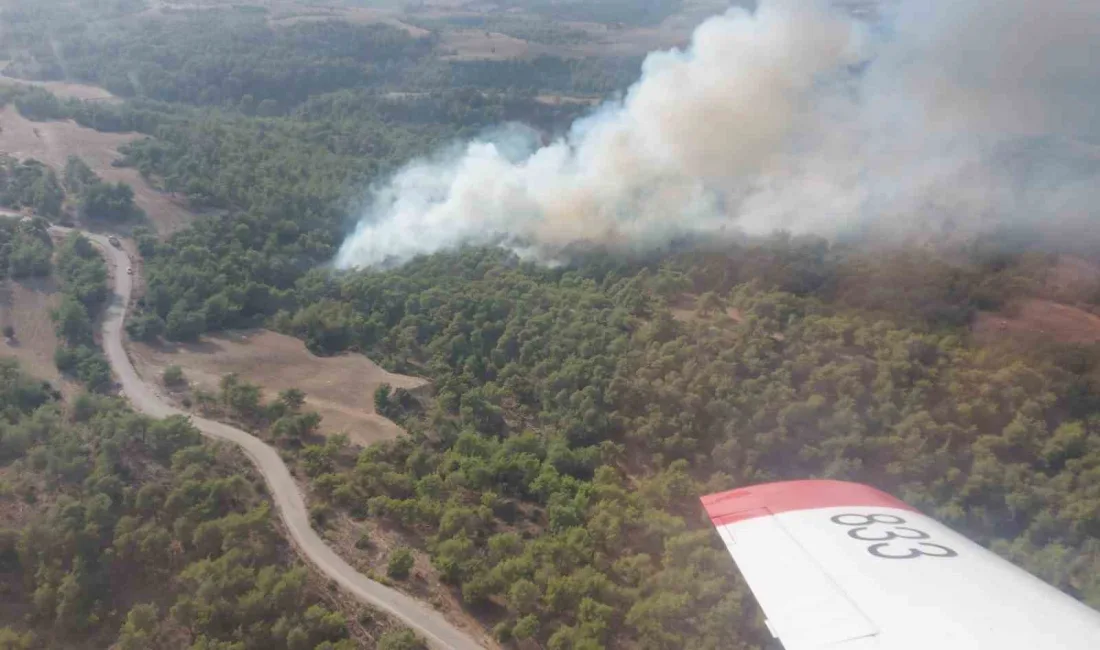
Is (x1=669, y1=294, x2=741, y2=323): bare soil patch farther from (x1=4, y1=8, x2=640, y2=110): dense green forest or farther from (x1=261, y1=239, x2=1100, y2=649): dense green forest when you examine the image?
(x1=4, y1=8, x2=640, y2=110): dense green forest

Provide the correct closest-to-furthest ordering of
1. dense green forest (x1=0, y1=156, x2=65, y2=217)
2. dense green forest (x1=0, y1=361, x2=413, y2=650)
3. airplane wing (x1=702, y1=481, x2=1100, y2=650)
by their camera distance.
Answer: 1. airplane wing (x1=702, y1=481, x2=1100, y2=650)
2. dense green forest (x1=0, y1=361, x2=413, y2=650)
3. dense green forest (x1=0, y1=156, x2=65, y2=217)

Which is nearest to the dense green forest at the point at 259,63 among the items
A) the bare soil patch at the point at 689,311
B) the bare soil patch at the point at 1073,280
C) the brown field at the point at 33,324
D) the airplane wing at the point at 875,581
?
the brown field at the point at 33,324

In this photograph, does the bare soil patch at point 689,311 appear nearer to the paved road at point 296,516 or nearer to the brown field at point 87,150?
the paved road at point 296,516

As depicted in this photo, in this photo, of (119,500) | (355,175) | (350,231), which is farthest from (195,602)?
(355,175)

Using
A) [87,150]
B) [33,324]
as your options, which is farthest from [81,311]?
[87,150]

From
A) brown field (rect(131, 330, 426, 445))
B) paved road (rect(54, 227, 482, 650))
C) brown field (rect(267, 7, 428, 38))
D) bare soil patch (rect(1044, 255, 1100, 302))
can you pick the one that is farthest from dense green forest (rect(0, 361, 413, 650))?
brown field (rect(267, 7, 428, 38))

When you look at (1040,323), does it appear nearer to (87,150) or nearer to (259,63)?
(87,150)
